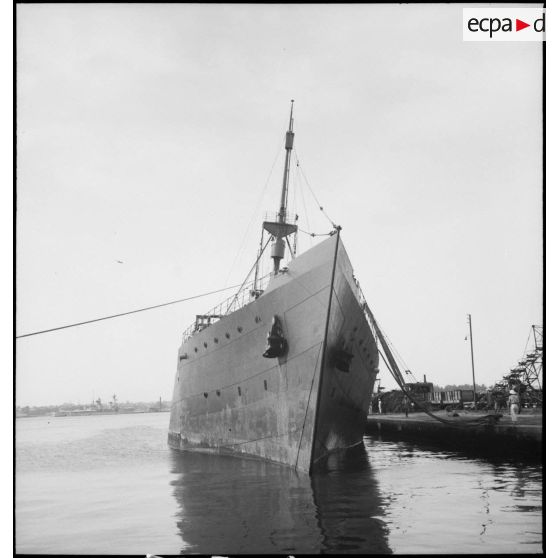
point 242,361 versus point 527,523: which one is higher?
point 242,361

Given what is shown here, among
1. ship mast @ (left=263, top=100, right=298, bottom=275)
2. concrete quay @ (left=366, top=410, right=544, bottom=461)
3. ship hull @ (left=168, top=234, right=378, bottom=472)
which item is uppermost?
ship mast @ (left=263, top=100, right=298, bottom=275)

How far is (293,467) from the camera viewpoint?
11.7 metres

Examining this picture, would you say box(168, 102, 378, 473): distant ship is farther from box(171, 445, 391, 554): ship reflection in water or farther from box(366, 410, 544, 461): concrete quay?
box(366, 410, 544, 461): concrete quay

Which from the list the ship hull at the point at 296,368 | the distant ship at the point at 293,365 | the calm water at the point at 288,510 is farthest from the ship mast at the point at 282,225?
the calm water at the point at 288,510

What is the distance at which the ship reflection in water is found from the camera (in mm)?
6555

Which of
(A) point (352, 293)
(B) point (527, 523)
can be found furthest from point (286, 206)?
(B) point (527, 523)

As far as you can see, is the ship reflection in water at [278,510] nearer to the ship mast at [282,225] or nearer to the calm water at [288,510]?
the calm water at [288,510]

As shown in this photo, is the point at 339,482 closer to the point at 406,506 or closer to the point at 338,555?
the point at 406,506

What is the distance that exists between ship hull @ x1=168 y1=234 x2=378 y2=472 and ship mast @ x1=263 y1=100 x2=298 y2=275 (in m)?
3.51

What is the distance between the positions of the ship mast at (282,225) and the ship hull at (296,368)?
351cm

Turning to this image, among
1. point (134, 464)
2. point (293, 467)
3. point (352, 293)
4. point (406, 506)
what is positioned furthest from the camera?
point (134, 464)

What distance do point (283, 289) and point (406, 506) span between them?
5.66 m

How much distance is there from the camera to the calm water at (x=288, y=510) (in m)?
6.68

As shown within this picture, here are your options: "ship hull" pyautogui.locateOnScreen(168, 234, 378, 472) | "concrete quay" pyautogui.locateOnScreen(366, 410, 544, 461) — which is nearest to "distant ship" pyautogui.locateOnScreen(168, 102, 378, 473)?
"ship hull" pyautogui.locateOnScreen(168, 234, 378, 472)
